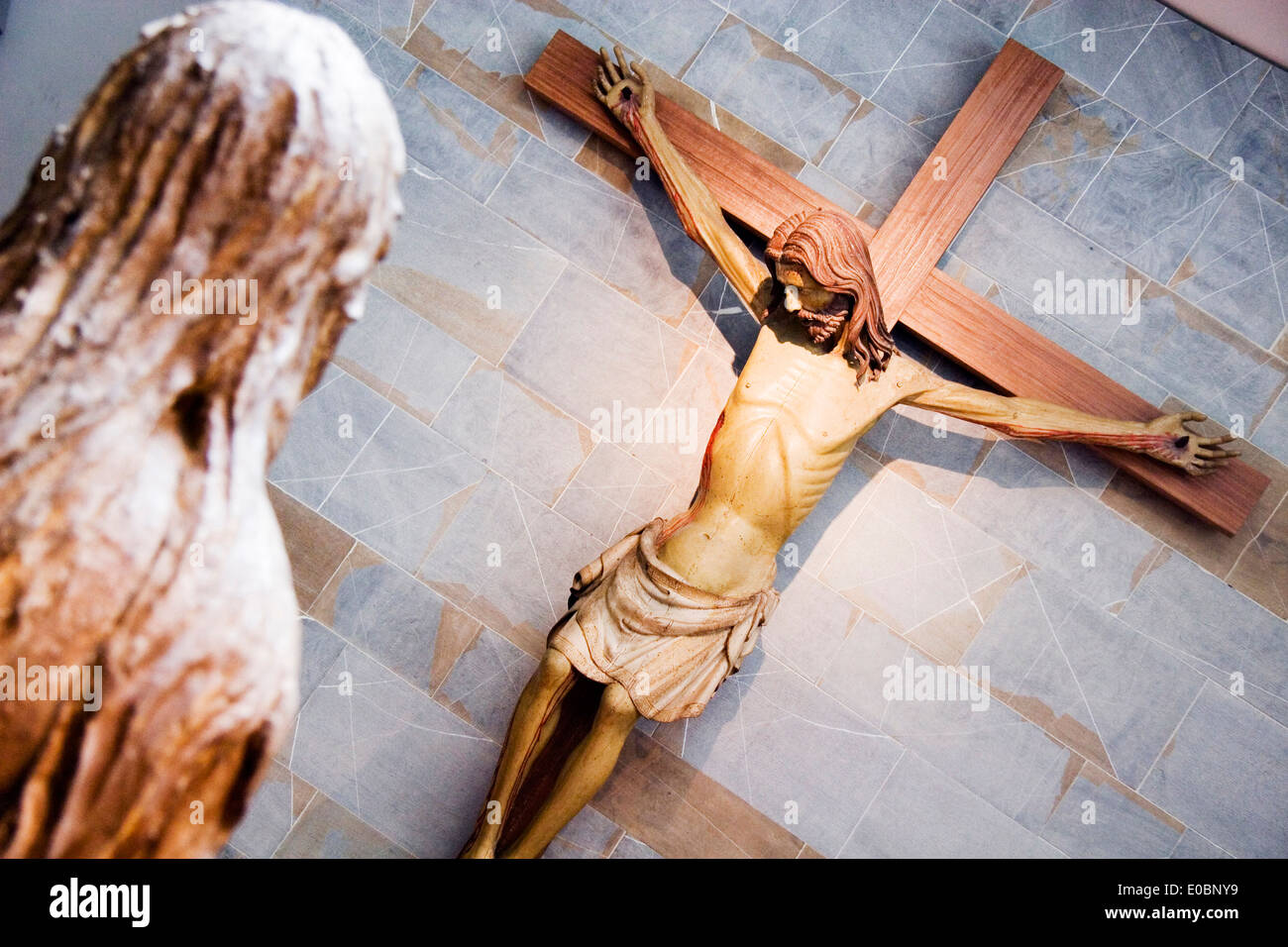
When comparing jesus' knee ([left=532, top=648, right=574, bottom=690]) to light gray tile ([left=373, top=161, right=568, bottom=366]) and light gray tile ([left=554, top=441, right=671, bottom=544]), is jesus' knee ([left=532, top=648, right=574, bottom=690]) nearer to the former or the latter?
light gray tile ([left=554, top=441, right=671, bottom=544])

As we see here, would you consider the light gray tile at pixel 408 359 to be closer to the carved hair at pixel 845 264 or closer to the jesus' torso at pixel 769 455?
the jesus' torso at pixel 769 455

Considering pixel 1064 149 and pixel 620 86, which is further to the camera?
pixel 1064 149

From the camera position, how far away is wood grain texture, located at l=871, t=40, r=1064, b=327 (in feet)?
12.1

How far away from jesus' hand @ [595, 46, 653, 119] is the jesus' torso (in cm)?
100

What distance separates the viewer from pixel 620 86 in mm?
3695

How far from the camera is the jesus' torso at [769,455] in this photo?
336 centimetres

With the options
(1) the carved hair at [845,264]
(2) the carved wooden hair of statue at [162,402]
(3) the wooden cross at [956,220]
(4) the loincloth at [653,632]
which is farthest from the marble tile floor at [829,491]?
(2) the carved wooden hair of statue at [162,402]

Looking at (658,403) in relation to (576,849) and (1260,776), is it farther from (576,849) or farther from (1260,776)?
(1260,776)

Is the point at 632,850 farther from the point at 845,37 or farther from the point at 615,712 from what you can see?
the point at 845,37

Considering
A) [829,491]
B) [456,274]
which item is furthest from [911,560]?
[456,274]

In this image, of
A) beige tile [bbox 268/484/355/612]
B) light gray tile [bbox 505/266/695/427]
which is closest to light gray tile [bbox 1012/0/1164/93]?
light gray tile [bbox 505/266/695/427]

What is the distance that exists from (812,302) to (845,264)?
0.52 ft

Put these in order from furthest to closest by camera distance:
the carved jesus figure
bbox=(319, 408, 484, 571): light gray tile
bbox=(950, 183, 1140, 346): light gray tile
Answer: bbox=(950, 183, 1140, 346): light gray tile → bbox=(319, 408, 484, 571): light gray tile → the carved jesus figure
